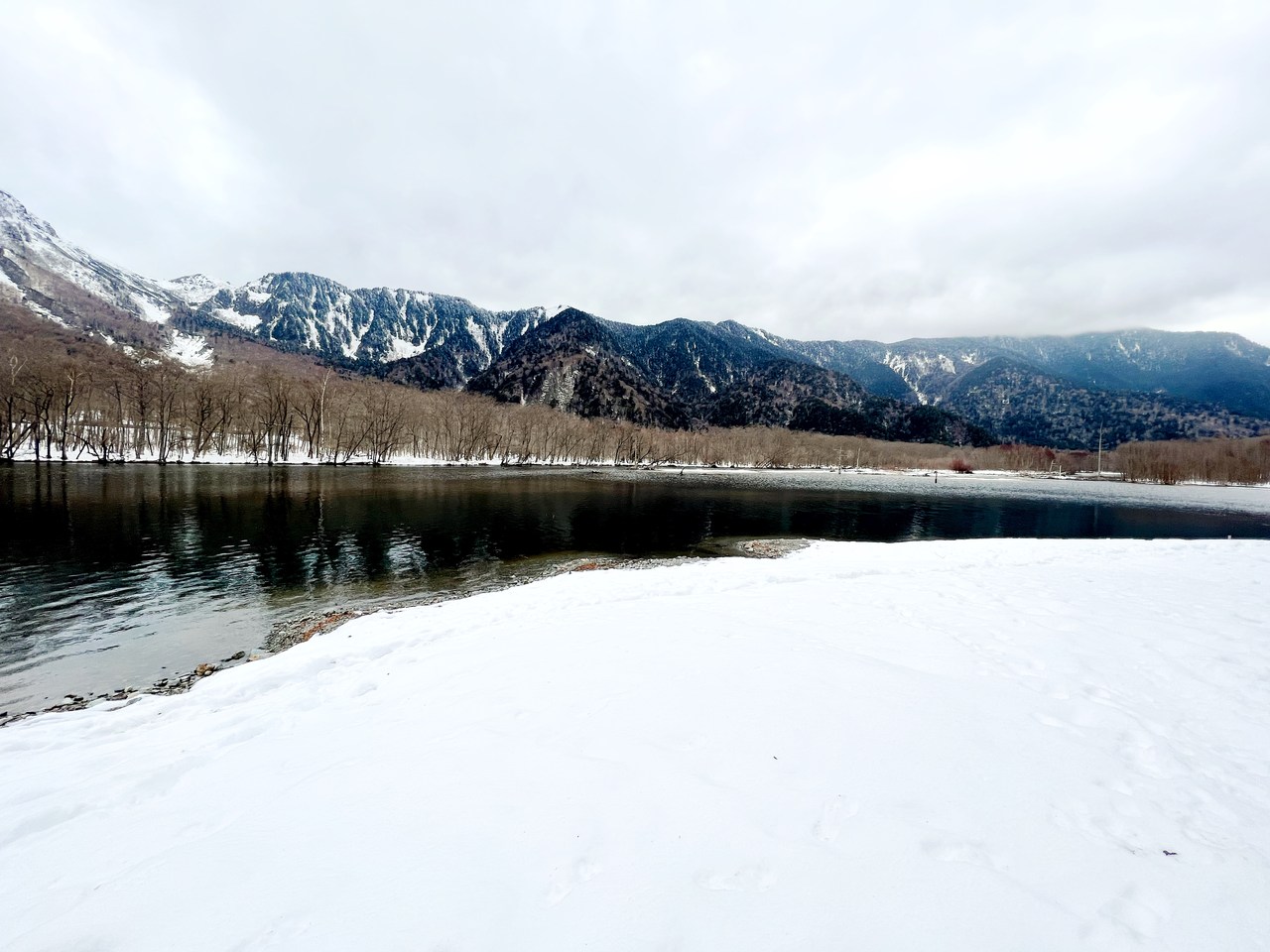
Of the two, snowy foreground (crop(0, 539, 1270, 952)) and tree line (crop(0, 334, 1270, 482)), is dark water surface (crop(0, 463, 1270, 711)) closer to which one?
snowy foreground (crop(0, 539, 1270, 952))

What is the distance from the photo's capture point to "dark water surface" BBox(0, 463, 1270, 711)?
13.3 meters

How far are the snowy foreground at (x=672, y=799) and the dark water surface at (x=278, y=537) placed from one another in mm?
7047

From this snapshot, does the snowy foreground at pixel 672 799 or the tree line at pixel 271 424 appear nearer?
the snowy foreground at pixel 672 799

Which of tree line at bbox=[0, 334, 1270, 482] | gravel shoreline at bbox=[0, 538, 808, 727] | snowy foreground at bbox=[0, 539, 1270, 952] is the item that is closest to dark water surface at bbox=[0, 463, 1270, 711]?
gravel shoreline at bbox=[0, 538, 808, 727]

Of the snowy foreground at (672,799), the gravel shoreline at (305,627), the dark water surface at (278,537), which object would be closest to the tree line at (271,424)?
the dark water surface at (278,537)

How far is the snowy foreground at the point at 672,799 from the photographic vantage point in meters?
3.21

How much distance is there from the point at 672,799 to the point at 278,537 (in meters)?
29.4

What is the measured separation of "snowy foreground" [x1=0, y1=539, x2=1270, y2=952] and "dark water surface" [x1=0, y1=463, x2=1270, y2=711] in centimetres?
705

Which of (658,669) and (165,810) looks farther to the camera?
(658,669)

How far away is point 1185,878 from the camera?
3.60 m

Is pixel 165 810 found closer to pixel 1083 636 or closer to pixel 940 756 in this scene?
pixel 940 756

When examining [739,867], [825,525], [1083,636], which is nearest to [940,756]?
[739,867]

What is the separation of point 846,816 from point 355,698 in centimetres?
689

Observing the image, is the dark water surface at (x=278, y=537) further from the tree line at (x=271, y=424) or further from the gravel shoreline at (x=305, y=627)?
the tree line at (x=271, y=424)
